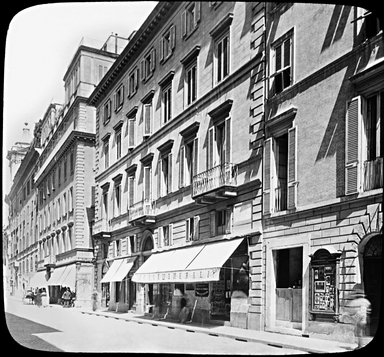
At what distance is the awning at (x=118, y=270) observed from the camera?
22.5 ft

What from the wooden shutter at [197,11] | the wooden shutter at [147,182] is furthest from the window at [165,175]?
the wooden shutter at [197,11]

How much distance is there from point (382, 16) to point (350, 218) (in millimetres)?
2201

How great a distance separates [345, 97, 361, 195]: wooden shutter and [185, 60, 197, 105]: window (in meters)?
1.72

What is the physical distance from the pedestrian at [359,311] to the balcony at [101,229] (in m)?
2.91

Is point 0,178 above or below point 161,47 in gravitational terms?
below

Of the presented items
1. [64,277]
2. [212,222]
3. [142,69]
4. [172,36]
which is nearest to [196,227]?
[212,222]

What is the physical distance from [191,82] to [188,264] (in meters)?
2.03

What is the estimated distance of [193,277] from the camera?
6.81m

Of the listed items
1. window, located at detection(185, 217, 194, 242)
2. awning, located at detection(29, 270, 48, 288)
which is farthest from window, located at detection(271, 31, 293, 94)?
awning, located at detection(29, 270, 48, 288)

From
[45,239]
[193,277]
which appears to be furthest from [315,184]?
[45,239]

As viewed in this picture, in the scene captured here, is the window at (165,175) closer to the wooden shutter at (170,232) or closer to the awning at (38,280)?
the wooden shutter at (170,232)

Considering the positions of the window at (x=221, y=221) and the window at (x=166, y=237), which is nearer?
the window at (x=221, y=221)

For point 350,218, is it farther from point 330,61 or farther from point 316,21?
point 316,21

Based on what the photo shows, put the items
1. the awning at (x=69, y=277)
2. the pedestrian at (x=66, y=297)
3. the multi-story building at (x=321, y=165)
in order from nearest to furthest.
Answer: the multi-story building at (x=321, y=165) < the pedestrian at (x=66, y=297) < the awning at (x=69, y=277)
